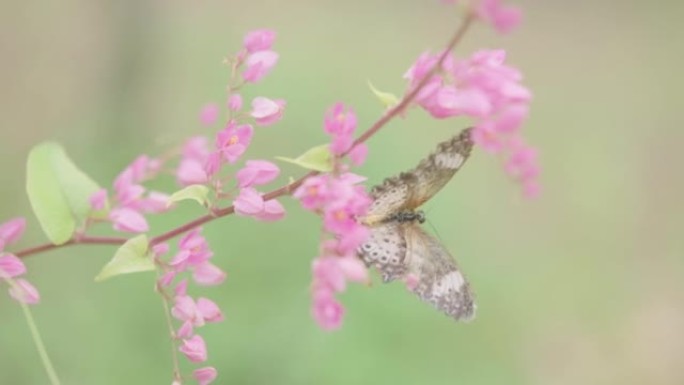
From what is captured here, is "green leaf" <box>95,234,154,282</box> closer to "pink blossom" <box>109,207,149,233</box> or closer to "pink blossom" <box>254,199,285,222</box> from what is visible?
"pink blossom" <box>109,207,149,233</box>

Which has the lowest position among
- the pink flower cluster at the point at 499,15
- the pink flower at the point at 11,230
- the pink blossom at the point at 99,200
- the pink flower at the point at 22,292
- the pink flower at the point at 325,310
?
the pink flower at the point at 22,292

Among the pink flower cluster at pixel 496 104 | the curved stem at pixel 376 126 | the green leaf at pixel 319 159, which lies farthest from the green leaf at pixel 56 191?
the pink flower cluster at pixel 496 104

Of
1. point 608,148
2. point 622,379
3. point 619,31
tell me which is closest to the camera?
point 622,379

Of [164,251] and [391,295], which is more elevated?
[391,295]

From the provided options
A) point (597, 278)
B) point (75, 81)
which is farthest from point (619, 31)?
point (75, 81)

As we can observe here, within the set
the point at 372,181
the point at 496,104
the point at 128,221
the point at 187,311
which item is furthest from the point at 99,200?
the point at 372,181

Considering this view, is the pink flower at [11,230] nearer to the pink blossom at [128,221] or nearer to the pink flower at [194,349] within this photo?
the pink blossom at [128,221]

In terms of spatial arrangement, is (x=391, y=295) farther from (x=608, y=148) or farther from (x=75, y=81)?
(x=608, y=148)
